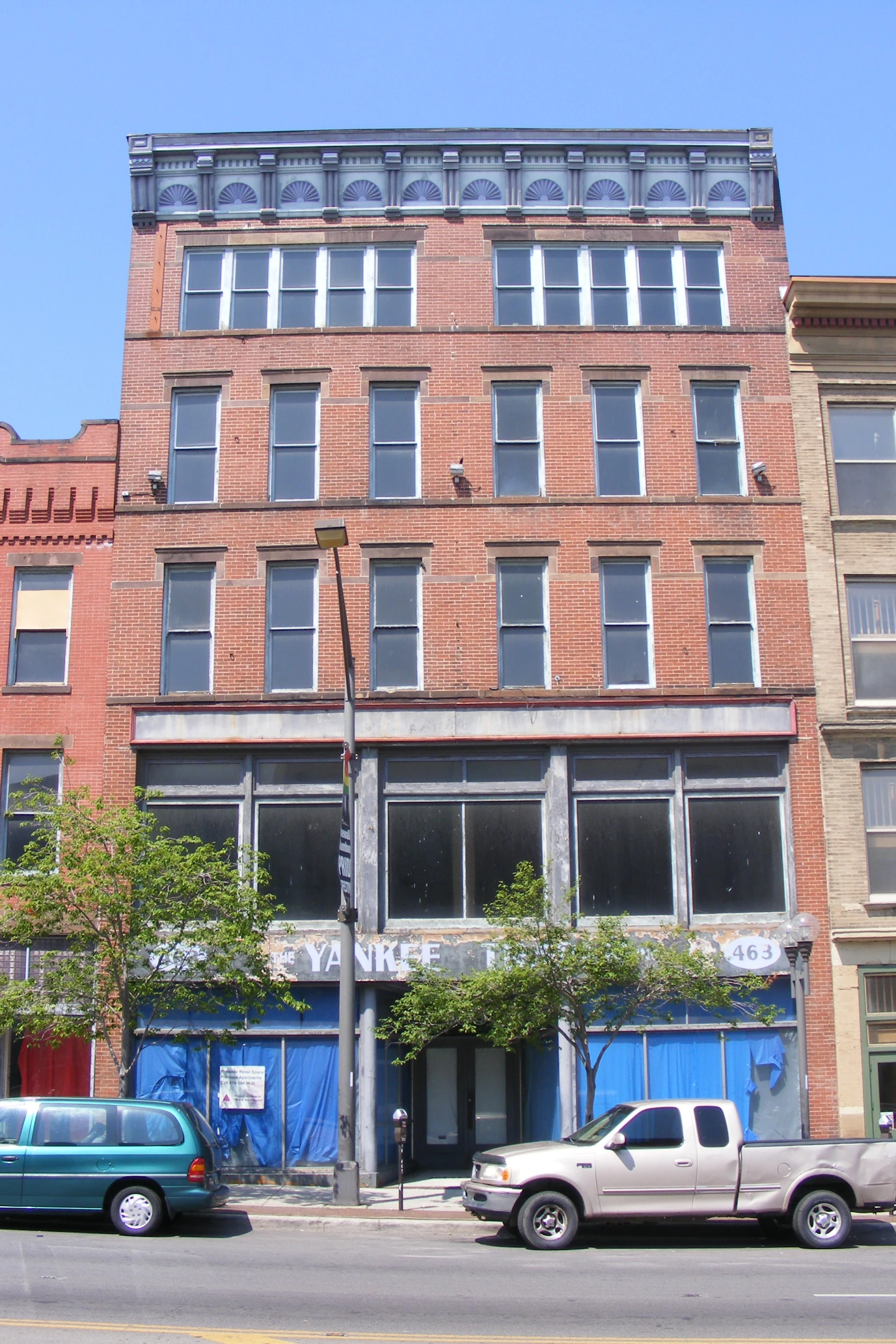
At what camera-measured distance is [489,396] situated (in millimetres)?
23000

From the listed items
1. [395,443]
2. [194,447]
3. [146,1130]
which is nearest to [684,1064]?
[146,1130]

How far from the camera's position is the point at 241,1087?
2016cm

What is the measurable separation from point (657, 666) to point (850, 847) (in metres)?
4.36

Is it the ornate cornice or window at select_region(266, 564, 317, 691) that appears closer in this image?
Result: window at select_region(266, 564, 317, 691)

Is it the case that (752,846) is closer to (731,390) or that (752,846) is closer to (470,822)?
(470,822)

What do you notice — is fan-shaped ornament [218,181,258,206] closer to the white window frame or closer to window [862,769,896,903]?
the white window frame

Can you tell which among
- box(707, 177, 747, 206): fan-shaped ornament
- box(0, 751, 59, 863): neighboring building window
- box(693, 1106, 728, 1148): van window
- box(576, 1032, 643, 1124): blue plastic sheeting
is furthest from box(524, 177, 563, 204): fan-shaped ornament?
box(693, 1106, 728, 1148): van window

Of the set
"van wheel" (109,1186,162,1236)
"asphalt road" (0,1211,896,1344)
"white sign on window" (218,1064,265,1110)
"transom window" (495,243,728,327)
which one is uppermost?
"transom window" (495,243,728,327)

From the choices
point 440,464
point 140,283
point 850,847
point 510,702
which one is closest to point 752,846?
point 850,847

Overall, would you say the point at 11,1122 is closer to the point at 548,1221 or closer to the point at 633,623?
the point at 548,1221

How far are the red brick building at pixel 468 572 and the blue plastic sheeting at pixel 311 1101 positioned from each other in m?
0.05

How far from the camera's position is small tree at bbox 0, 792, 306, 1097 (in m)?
17.1

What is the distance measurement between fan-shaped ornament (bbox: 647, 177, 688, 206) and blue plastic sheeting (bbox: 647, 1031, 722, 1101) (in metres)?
15.3

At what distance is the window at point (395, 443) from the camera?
→ 22.7 meters
